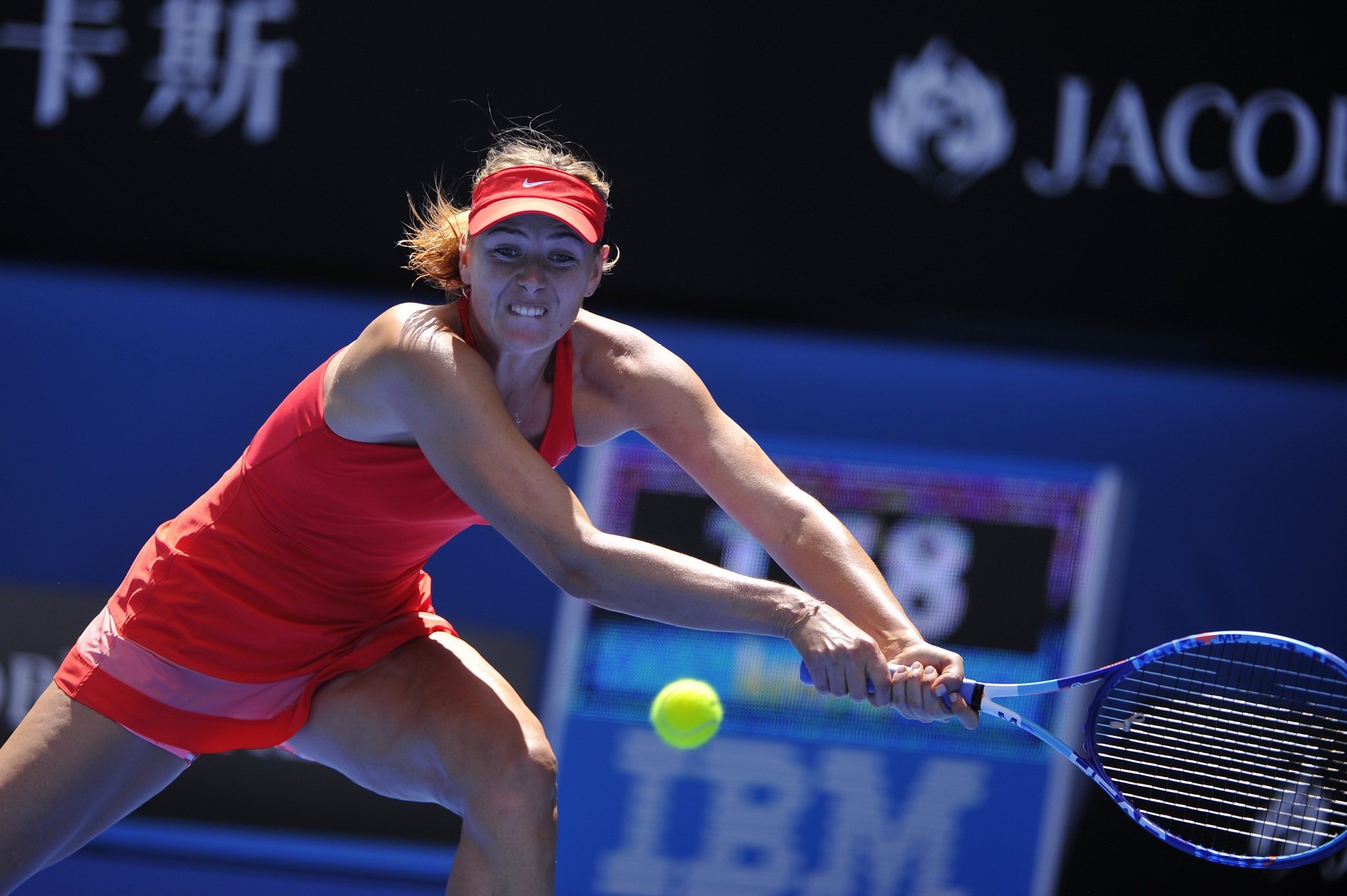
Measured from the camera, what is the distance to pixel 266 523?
2.28m

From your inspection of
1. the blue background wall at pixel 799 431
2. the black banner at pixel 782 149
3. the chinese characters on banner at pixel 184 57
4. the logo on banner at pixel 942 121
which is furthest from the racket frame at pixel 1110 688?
the chinese characters on banner at pixel 184 57

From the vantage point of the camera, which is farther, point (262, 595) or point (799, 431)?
point (799, 431)

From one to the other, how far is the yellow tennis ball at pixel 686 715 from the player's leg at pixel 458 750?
97 centimetres

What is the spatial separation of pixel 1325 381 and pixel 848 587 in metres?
2.36

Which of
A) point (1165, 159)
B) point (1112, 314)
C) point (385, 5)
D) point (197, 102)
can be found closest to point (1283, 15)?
point (1165, 159)

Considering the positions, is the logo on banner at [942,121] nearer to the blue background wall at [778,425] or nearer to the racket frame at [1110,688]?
the blue background wall at [778,425]

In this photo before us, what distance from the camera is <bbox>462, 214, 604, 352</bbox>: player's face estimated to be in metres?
2.07

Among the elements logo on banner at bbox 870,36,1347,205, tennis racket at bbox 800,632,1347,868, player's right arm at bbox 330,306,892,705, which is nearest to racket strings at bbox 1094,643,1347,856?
tennis racket at bbox 800,632,1347,868

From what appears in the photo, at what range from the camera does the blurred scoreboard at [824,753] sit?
12.7 feet

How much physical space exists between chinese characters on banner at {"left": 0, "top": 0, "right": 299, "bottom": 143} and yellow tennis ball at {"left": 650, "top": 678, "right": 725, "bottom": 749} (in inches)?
71.4

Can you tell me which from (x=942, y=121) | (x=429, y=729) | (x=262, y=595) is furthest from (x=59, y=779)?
(x=942, y=121)

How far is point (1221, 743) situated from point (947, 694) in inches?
38.3

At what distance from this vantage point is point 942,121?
3.89 meters

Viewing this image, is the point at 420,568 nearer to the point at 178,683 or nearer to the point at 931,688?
the point at 178,683
